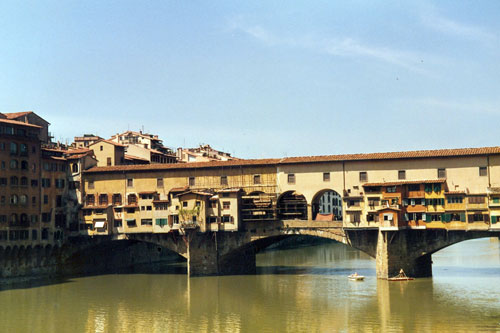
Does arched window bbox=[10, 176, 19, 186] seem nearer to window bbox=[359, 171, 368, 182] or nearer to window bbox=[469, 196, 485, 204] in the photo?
window bbox=[359, 171, 368, 182]

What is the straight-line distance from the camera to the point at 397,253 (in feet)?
208

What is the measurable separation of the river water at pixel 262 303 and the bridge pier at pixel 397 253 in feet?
6.60

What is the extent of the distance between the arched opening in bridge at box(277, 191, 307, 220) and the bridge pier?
10146mm

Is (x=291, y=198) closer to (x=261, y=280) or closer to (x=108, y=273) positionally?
(x=261, y=280)

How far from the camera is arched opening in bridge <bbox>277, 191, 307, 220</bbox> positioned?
70.4 m

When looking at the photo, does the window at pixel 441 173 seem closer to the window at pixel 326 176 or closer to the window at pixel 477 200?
the window at pixel 477 200

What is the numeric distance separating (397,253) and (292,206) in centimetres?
1367

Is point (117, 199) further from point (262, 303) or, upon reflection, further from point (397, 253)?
point (397, 253)

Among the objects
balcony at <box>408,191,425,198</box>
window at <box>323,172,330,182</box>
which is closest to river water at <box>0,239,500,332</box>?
balcony at <box>408,191,425,198</box>

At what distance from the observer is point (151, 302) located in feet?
187

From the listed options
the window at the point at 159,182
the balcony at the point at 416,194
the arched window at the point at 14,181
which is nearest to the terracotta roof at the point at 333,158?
the window at the point at 159,182

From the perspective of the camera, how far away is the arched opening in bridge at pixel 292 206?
231ft

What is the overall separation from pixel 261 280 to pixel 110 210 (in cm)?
2016

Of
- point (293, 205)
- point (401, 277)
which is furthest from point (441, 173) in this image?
point (293, 205)
